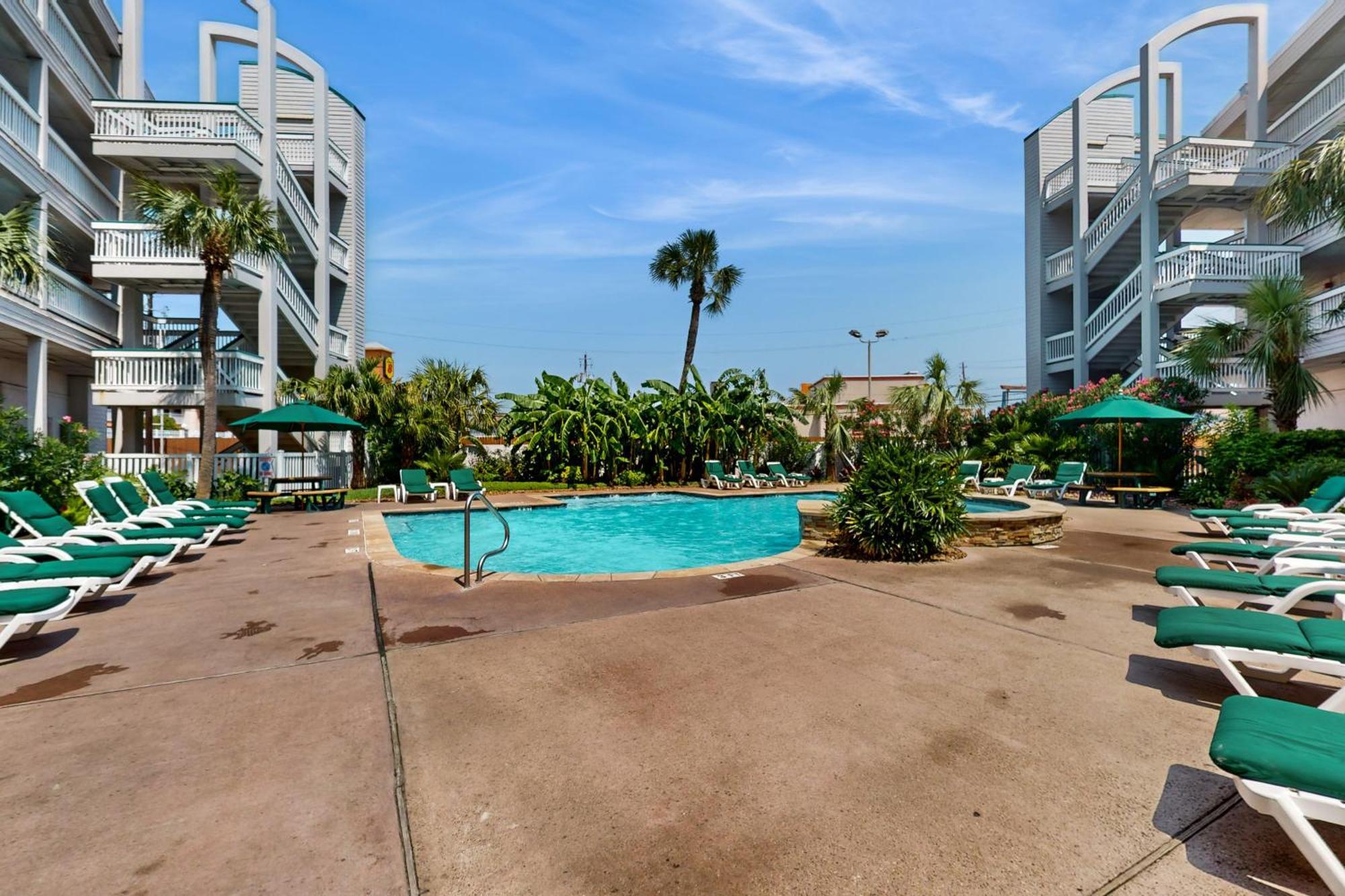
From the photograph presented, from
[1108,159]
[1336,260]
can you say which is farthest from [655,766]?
[1108,159]

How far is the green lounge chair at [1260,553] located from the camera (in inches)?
213

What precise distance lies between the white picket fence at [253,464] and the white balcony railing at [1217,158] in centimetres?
2546

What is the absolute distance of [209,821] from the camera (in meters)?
2.42

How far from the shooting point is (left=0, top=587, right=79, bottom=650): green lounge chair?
414 cm

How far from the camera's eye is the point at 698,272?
1083 inches

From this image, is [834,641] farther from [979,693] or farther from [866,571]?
[866,571]

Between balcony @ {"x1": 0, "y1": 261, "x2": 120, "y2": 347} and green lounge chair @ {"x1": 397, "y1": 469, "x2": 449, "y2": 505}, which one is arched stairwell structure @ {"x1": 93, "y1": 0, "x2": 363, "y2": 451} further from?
green lounge chair @ {"x1": 397, "y1": 469, "x2": 449, "y2": 505}


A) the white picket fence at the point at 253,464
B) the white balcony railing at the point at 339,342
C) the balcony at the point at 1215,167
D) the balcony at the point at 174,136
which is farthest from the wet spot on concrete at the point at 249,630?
the balcony at the point at 1215,167

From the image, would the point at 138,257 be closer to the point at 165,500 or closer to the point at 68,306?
the point at 68,306

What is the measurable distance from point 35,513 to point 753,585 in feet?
27.3

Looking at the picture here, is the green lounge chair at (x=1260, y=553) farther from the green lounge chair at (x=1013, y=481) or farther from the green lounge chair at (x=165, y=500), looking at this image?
the green lounge chair at (x=165, y=500)

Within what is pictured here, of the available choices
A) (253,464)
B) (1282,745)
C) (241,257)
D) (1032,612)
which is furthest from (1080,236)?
(253,464)

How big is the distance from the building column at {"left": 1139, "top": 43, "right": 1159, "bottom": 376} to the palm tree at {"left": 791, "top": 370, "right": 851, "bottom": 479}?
8942 millimetres

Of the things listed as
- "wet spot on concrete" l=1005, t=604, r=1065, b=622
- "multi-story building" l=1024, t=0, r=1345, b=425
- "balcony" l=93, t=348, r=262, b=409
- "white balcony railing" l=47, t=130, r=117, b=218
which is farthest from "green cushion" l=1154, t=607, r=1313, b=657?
"white balcony railing" l=47, t=130, r=117, b=218
